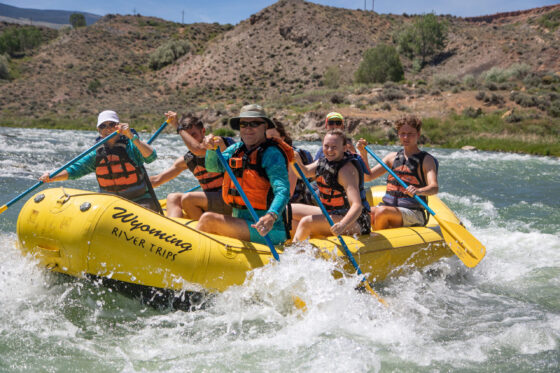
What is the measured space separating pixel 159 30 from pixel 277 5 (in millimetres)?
21809

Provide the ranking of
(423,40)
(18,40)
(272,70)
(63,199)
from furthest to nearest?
1. (18,40)
2. (272,70)
3. (423,40)
4. (63,199)

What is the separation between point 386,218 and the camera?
4.45 meters

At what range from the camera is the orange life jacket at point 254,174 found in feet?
10.4

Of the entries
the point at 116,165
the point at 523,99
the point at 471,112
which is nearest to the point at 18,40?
the point at 471,112

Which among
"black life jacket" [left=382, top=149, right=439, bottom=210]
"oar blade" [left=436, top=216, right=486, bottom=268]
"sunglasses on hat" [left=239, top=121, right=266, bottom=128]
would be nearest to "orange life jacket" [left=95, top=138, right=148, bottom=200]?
"sunglasses on hat" [left=239, top=121, right=266, bottom=128]

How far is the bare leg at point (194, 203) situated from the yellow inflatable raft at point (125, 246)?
2.47ft

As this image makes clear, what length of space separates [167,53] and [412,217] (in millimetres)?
58904

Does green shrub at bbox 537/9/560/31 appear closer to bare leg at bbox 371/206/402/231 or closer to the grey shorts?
bare leg at bbox 371/206/402/231

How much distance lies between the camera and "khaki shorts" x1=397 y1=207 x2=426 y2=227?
4527mm

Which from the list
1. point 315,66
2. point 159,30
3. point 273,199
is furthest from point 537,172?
point 159,30

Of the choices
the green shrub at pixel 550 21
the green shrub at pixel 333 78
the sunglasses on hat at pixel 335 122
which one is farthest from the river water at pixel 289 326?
the green shrub at pixel 550 21

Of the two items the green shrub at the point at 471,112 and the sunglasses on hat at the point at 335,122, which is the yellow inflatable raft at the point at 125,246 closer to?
the sunglasses on hat at the point at 335,122

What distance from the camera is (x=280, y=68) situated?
5031 centimetres

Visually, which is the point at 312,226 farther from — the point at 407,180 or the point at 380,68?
the point at 380,68
